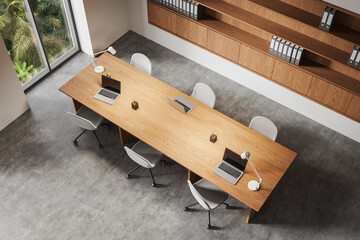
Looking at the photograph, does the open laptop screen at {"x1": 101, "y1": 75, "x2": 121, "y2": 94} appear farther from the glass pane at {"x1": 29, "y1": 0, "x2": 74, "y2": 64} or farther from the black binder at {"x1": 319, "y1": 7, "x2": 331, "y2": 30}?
the black binder at {"x1": 319, "y1": 7, "x2": 331, "y2": 30}

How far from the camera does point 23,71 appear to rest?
658cm

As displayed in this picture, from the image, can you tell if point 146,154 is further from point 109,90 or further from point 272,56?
point 272,56

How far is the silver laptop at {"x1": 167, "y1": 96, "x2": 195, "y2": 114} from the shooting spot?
5.45 meters

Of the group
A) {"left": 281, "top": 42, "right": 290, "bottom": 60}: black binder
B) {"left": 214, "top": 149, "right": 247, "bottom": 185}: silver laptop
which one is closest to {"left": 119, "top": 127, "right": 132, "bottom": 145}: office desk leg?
{"left": 214, "top": 149, "right": 247, "bottom": 185}: silver laptop

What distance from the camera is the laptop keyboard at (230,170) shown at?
15.9ft

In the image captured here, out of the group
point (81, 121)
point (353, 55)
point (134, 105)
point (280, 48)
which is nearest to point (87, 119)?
point (81, 121)

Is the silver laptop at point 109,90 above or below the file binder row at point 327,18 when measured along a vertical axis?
below

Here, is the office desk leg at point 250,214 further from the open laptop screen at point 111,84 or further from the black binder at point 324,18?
the black binder at point 324,18

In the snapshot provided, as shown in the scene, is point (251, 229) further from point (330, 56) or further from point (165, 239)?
point (330, 56)

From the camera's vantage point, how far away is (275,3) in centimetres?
579

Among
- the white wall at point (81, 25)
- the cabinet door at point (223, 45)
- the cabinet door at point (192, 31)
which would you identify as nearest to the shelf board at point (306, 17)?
the cabinet door at point (223, 45)

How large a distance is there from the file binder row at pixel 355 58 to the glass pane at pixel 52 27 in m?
4.52

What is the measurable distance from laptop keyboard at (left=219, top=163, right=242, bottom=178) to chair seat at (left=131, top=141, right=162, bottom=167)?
92 centimetres

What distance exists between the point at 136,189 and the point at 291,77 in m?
2.84
